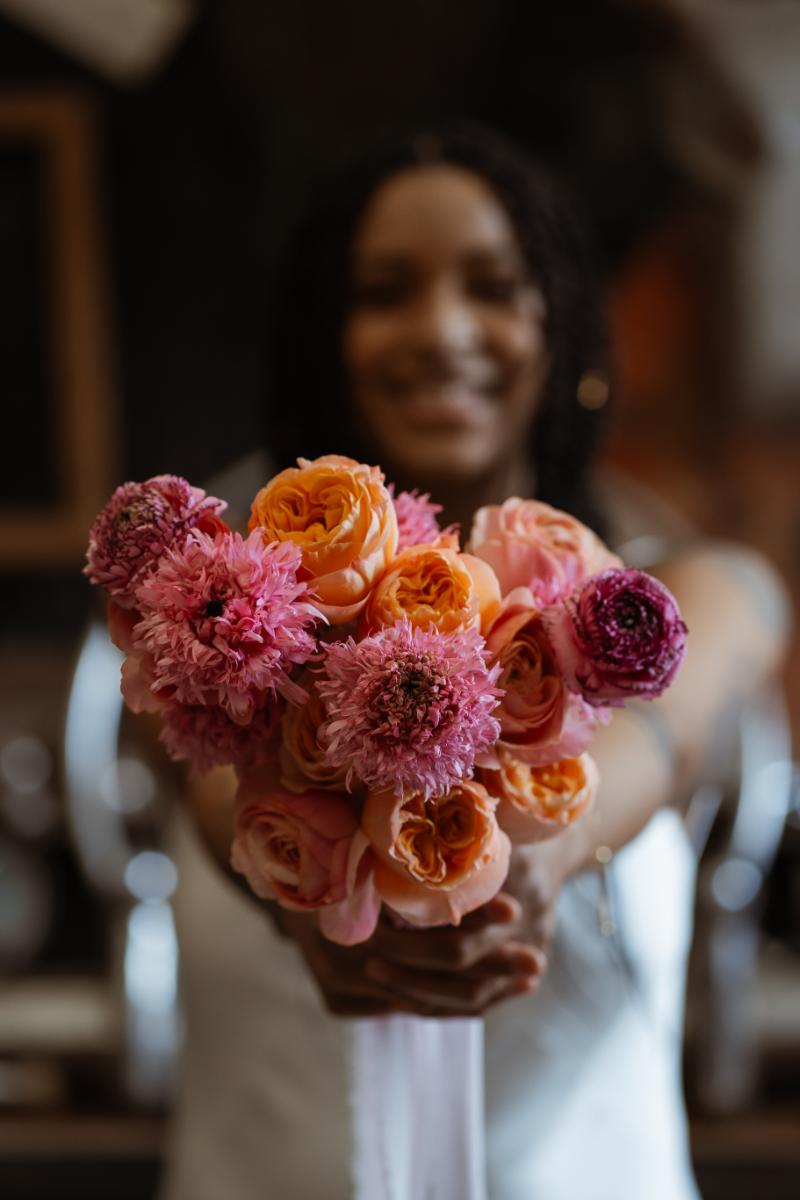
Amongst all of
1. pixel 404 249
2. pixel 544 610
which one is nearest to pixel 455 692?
pixel 544 610

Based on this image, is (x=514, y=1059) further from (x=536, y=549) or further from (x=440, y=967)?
(x=536, y=549)

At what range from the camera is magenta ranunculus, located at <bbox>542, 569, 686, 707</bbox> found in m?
0.33

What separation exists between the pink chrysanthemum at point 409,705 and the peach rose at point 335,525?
17 mm

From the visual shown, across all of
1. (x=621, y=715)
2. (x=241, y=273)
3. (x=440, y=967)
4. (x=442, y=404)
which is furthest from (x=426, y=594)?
(x=241, y=273)

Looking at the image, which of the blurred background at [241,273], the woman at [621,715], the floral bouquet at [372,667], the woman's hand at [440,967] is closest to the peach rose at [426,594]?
the floral bouquet at [372,667]

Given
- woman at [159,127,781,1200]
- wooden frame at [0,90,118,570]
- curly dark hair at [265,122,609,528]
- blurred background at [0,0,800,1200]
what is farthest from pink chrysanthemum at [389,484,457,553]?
wooden frame at [0,90,118,570]

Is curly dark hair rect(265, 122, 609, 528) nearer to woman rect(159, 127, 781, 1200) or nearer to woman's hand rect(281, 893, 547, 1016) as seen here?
woman rect(159, 127, 781, 1200)

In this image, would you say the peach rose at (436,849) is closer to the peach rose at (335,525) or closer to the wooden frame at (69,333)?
the peach rose at (335,525)

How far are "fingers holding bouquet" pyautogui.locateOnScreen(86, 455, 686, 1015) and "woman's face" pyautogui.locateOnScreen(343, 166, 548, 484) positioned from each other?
1.04ft

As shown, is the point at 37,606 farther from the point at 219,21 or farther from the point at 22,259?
the point at 219,21

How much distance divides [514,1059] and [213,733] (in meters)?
0.42

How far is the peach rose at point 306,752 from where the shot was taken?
345 mm

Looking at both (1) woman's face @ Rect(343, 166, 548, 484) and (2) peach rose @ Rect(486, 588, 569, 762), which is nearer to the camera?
(2) peach rose @ Rect(486, 588, 569, 762)

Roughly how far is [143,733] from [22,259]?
0.98m
